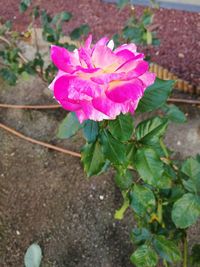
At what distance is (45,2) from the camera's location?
9.84ft

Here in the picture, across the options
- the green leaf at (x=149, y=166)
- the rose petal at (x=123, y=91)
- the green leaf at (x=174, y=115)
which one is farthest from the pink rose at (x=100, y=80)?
the green leaf at (x=174, y=115)

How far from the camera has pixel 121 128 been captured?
1.04 meters

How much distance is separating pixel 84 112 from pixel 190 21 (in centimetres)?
194

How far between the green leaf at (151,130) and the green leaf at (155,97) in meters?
0.11

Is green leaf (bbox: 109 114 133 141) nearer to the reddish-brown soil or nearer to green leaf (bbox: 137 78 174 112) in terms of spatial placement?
green leaf (bbox: 137 78 174 112)

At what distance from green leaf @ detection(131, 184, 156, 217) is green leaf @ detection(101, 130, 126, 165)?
0.23 meters

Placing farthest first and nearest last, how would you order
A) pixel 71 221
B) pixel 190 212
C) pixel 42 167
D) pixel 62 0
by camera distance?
pixel 62 0 → pixel 42 167 → pixel 71 221 → pixel 190 212

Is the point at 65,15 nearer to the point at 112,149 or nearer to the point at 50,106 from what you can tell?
the point at 50,106

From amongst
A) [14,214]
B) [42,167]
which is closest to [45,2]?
[42,167]

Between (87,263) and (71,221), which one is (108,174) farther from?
(87,263)

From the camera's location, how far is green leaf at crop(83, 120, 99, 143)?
3.59 ft

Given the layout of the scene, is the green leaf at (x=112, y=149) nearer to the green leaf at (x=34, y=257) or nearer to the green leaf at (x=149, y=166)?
the green leaf at (x=149, y=166)

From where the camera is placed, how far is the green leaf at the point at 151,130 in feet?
3.90

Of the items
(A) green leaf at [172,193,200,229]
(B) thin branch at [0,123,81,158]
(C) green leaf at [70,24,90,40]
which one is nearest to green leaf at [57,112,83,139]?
(A) green leaf at [172,193,200,229]
